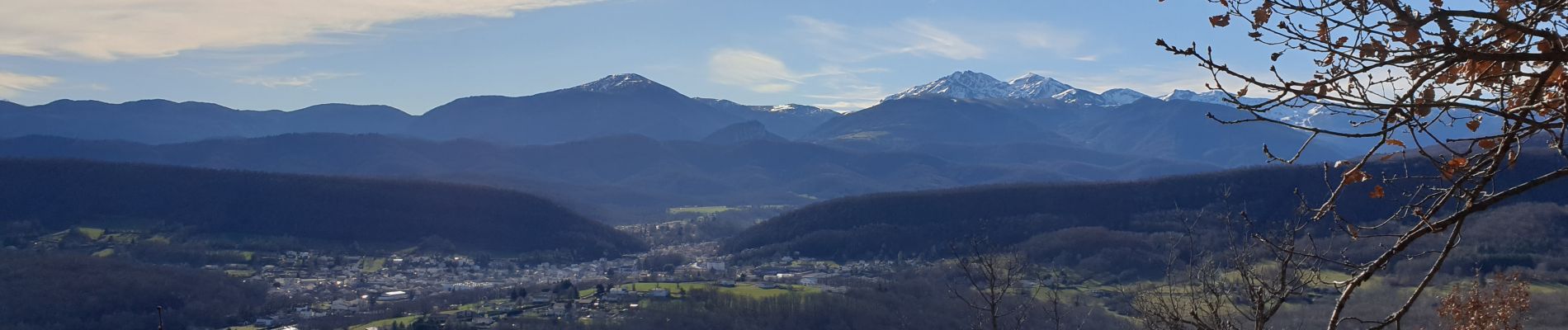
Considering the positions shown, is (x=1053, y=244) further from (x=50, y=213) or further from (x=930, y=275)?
(x=50, y=213)

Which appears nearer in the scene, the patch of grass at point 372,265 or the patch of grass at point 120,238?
the patch of grass at point 120,238

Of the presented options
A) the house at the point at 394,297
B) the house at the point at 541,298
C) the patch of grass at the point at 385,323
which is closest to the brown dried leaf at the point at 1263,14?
the patch of grass at the point at 385,323

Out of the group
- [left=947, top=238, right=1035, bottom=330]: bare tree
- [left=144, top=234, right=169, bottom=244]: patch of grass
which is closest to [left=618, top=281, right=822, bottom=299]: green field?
[left=947, top=238, right=1035, bottom=330]: bare tree

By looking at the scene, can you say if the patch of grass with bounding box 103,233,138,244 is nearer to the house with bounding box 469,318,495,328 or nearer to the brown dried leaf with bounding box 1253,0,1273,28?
the house with bounding box 469,318,495,328

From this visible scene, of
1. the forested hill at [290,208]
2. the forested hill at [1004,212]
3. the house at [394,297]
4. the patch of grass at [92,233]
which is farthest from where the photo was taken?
the forested hill at [290,208]

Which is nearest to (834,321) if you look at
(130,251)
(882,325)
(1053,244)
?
(882,325)

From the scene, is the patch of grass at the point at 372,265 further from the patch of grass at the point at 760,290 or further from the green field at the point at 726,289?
the patch of grass at the point at 760,290
